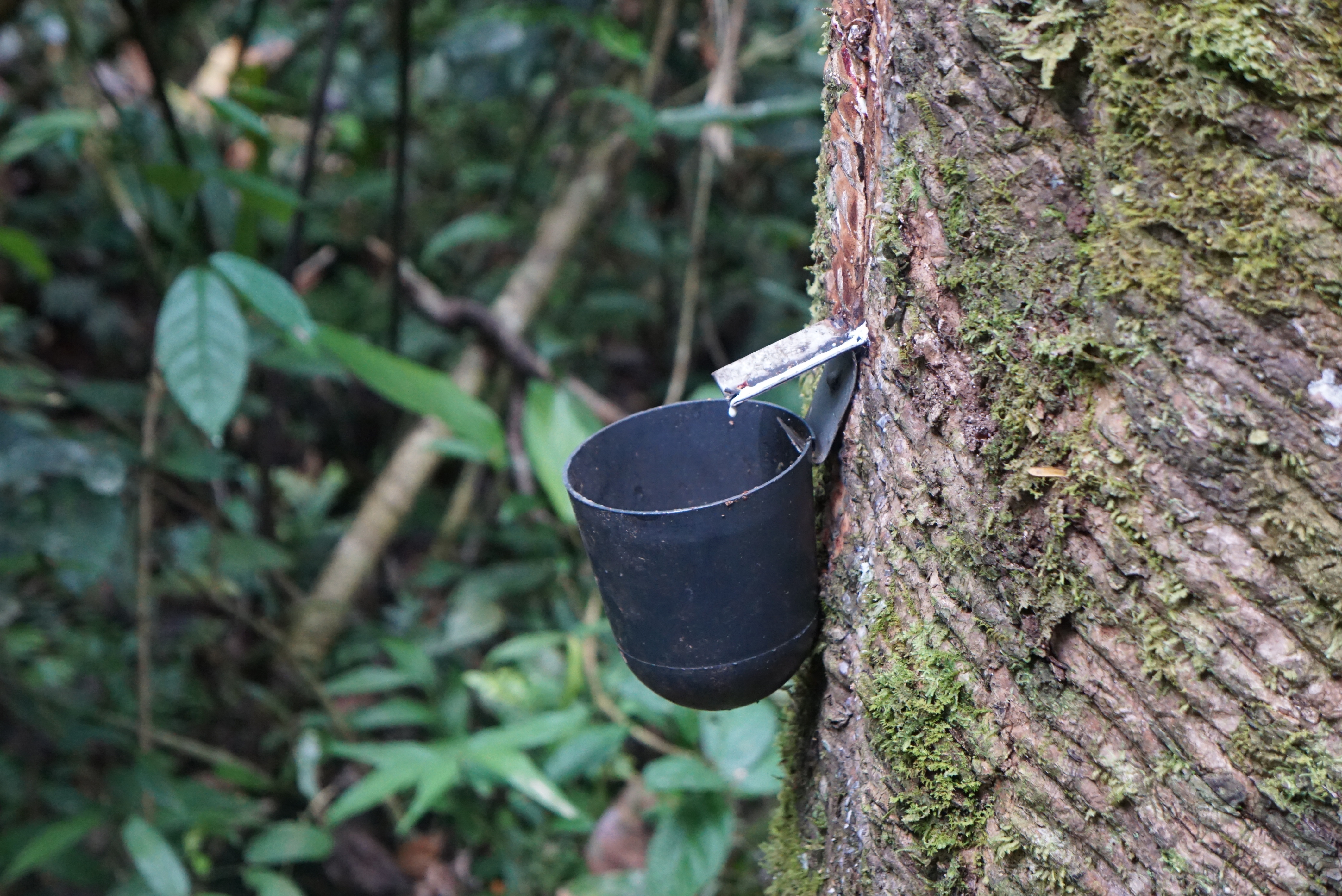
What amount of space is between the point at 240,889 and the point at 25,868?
1.66ft

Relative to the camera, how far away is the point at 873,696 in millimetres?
826

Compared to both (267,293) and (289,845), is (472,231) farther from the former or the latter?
(289,845)

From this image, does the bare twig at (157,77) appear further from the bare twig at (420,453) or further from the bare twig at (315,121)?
the bare twig at (420,453)

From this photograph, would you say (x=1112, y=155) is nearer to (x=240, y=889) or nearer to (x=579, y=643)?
(x=579, y=643)

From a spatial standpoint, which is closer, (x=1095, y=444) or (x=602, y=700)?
(x=1095, y=444)

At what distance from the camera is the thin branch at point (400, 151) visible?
6.84 feet

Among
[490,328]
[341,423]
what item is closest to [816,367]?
[490,328]

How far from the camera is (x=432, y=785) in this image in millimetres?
1616

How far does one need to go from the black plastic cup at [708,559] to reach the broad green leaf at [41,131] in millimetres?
Result: 1345

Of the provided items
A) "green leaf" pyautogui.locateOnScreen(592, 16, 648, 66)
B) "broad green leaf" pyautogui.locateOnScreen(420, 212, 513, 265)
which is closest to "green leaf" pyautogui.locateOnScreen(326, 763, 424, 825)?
"broad green leaf" pyautogui.locateOnScreen(420, 212, 513, 265)

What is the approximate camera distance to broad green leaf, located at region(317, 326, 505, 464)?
6.04 ft

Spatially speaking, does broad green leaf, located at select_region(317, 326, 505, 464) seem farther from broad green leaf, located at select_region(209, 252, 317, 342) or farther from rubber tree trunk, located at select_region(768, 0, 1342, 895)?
rubber tree trunk, located at select_region(768, 0, 1342, 895)

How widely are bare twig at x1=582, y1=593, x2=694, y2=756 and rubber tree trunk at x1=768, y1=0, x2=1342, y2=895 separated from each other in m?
0.83

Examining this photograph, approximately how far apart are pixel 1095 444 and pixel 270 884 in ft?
5.65
